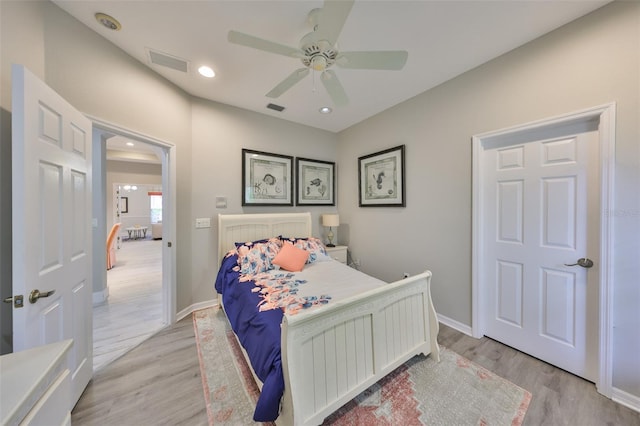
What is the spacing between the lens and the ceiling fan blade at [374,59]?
146 centimetres

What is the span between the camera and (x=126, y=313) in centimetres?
288

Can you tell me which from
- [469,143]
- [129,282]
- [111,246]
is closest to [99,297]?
[129,282]

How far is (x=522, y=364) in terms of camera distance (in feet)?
6.45

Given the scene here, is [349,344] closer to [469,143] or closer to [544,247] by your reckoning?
[544,247]

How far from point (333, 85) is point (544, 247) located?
2.32 m

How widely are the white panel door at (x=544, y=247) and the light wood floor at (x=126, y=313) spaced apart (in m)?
3.71

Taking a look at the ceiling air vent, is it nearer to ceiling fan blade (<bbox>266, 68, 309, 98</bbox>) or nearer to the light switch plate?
ceiling fan blade (<bbox>266, 68, 309, 98</bbox>)

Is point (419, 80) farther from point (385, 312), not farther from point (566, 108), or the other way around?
point (385, 312)

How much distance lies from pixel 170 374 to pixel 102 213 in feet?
9.15

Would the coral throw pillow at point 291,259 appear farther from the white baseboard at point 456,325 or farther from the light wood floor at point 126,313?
the white baseboard at point 456,325

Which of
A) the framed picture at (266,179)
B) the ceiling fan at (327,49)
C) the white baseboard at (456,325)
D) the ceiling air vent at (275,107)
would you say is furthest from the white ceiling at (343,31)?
the white baseboard at (456,325)

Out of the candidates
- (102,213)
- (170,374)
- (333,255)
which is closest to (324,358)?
(170,374)

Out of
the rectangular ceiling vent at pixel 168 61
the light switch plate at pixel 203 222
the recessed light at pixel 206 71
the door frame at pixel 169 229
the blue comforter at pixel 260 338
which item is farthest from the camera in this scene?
the light switch plate at pixel 203 222

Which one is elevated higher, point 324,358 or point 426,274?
point 426,274
